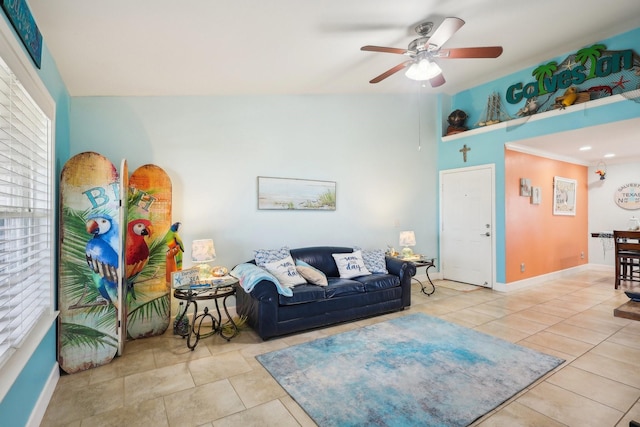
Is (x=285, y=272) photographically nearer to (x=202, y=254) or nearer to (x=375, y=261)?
(x=202, y=254)

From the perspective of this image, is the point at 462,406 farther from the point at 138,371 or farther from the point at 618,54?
the point at 618,54

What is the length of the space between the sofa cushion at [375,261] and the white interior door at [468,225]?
1.98 meters

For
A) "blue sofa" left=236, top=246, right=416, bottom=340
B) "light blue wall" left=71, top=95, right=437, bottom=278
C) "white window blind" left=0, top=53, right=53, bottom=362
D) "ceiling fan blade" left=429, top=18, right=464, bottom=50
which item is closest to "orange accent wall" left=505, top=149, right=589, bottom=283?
"light blue wall" left=71, top=95, right=437, bottom=278

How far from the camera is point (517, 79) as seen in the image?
480cm

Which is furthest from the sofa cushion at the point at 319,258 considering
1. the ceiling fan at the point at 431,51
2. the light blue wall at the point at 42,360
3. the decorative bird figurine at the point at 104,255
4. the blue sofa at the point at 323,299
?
the light blue wall at the point at 42,360

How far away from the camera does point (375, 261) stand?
4.17 metres

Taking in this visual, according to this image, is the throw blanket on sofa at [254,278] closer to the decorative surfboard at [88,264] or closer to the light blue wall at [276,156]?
the light blue wall at [276,156]

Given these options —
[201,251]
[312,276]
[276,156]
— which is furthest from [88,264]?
[276,156]

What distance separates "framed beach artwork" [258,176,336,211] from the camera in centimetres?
402

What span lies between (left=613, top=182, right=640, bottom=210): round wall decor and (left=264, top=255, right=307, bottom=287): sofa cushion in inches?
276

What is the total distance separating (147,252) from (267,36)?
2.32 m

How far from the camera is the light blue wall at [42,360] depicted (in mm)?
1536

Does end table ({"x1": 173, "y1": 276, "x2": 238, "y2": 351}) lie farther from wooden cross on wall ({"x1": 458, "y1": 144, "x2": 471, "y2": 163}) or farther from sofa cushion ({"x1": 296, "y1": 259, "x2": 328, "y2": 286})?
wooden cross on wall ({"x1": 458, "y1": 144, "x2": 471, "y2": 163})

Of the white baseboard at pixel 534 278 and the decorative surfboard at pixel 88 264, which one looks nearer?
the decorative surfboard at pixel 88 264
